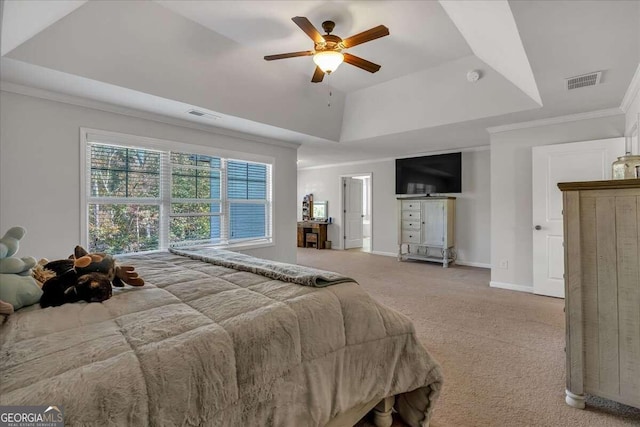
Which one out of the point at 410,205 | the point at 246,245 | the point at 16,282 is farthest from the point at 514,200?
the point at 16,282

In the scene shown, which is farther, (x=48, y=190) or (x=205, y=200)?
(x=205, y=200)

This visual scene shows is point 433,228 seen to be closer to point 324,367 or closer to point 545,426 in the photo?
point 545,426

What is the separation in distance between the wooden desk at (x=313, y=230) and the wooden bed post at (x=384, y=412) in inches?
262

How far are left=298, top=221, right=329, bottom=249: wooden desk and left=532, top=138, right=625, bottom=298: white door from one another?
5.07 metres

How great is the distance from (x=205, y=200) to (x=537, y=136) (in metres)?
4.61

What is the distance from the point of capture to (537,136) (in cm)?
403

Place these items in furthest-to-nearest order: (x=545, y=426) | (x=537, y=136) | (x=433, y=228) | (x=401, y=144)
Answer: (x=433, y=228), (x=401, y=144), (x=537, y=136), (x=545, y=426)

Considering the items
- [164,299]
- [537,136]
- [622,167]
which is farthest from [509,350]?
[537,136]

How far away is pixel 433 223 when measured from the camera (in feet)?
19.6

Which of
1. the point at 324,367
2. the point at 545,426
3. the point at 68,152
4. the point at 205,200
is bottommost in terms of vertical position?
the point at 545,426

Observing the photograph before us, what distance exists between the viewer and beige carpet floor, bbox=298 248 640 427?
5.58 ft

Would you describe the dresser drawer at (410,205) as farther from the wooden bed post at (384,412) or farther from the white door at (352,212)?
the wooden bed post at (384,412)

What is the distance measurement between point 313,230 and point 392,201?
8.09 feet

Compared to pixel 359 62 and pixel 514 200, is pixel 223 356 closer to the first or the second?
pixel 359 62
